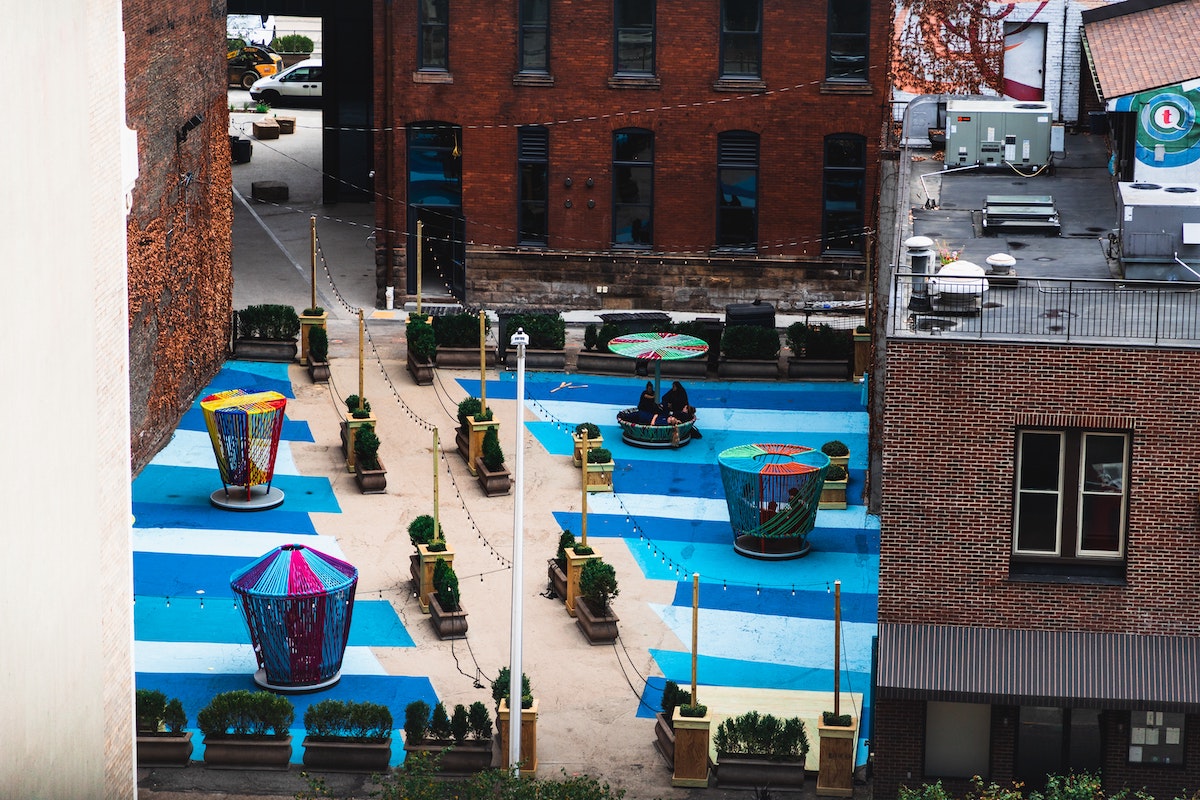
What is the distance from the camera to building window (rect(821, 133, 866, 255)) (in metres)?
51.4

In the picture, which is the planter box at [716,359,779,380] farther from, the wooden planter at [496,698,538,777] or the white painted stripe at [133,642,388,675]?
the wooden planter at [496,698,538,777]

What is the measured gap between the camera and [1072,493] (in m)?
28.4

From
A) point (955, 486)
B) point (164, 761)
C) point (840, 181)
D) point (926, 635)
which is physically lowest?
point (164, 761)

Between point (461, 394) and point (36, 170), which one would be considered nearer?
point (36, 170)

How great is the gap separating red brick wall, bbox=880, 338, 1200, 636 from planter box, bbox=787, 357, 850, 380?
1950 cm

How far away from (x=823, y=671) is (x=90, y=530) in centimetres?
1507

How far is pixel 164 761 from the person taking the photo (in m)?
30.2

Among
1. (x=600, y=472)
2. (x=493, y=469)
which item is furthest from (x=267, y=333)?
(x=600, y=472)

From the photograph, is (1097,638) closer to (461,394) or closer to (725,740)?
(725,740)

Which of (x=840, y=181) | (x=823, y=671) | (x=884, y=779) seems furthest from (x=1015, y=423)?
(x=840, y=181)

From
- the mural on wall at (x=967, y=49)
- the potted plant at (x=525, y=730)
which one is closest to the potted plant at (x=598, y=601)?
the potted plant at (x=525, y=730)

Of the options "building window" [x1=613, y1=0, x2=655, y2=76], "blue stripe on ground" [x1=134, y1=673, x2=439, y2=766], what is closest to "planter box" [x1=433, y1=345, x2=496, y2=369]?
"building window" [x1=613, y1=0, x2=655, y2=76]

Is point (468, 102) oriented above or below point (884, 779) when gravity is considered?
above

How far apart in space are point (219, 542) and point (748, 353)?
1423 cm
